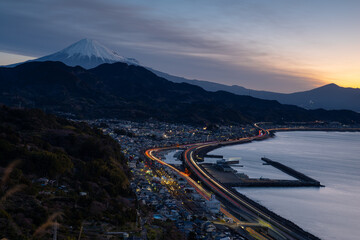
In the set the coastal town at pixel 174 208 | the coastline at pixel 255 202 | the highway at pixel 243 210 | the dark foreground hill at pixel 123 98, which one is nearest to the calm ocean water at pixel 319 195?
the coastline at pixel 255 202

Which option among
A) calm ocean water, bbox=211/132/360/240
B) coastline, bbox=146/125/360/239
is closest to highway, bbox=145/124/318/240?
coastline, bbox=146/125/360/239

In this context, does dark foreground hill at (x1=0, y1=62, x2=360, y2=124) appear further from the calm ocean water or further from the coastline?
the calm ocean water

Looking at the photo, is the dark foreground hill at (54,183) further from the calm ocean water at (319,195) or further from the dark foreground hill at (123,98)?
the dark foreground hill at (123,98)

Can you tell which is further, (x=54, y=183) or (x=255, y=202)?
(x=255, y=202)

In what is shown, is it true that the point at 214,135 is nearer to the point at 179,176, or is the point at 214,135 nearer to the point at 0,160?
the point at 179,176

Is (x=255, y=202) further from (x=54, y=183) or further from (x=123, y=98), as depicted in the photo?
(x=123, y=98)

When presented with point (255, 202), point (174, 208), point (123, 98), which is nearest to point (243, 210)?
point (255, 202)
